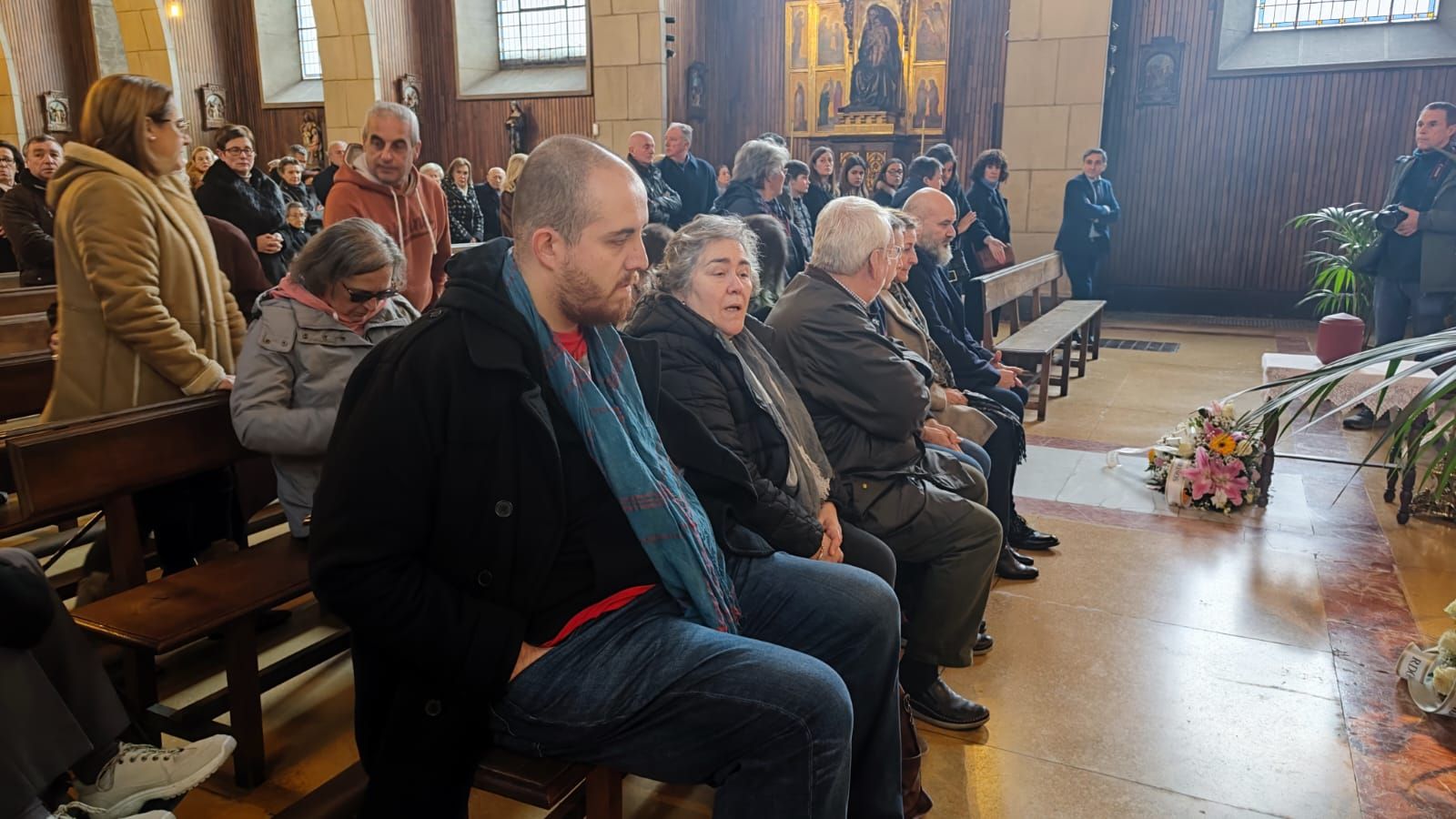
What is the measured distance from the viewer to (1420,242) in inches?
226

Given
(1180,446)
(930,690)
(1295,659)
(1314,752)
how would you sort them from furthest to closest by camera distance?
(1180,446) < (1295,659) < (930,690) < (1314,752)

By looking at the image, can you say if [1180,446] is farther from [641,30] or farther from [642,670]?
[641,30]

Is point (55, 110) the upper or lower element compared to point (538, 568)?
upper

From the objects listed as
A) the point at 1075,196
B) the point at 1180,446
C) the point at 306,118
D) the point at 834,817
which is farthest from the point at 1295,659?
the point at 306,118

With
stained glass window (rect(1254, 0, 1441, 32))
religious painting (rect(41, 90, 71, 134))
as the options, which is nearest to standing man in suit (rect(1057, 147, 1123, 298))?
stained glass window (rect(1254, 0, 1441, 32))

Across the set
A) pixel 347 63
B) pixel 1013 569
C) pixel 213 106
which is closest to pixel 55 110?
pixel 213 106

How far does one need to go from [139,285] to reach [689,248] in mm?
1481

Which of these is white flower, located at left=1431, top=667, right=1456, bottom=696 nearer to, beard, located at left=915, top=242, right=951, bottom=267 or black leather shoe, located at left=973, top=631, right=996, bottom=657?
black leather shoe, located at left=973, top=631, right=996, bottom=657

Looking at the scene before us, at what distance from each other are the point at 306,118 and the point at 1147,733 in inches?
589

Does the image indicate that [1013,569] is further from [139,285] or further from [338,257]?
[139,285]

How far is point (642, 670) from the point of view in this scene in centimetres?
157

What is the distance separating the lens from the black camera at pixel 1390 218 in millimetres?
5684

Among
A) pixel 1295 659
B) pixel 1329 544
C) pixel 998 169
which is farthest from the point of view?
pixel 998 169

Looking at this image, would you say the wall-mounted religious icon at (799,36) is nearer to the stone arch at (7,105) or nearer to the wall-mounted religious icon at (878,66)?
the wall-mounted religious icon at (878,66)
